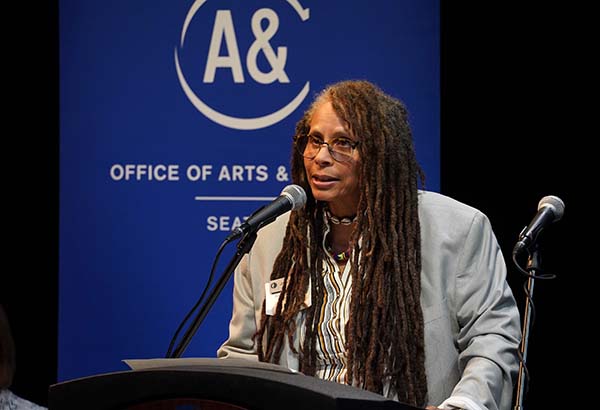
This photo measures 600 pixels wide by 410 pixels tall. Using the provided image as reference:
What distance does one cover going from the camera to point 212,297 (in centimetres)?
239

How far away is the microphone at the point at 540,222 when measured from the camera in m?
2.46

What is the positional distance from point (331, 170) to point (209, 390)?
1313mm

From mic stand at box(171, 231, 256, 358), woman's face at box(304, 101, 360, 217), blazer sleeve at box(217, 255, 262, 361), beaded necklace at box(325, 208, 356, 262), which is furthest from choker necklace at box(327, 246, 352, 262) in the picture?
mic stand at box(171, 231, 256, 358)

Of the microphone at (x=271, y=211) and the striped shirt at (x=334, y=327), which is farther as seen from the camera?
the striped shirt at (x=334, y=327)

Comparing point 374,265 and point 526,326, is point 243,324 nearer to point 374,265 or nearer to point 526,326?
point 374,265

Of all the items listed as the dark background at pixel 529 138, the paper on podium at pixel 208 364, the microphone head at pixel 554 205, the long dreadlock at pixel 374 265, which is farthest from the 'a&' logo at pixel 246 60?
the paper on podium at pixel 208 364

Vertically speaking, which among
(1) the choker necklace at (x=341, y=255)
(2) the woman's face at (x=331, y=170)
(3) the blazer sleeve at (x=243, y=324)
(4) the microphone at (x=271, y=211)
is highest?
(2) the woman's face at (x=331, y=170)

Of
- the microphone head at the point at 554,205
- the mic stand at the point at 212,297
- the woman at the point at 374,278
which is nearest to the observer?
the mic stand at the point at 212,297

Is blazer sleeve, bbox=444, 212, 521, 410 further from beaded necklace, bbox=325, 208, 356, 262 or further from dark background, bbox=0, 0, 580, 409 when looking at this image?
dark background, bbox=0, 0, 580, 409

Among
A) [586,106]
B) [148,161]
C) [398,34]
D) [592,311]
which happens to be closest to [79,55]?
[148,161]

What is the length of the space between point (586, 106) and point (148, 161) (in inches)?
69.5

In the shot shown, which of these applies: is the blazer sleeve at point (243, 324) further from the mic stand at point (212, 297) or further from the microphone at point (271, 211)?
the mic stand at point (212, 297)

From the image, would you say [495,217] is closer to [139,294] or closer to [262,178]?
[262,178]

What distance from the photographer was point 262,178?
4.22 meters
